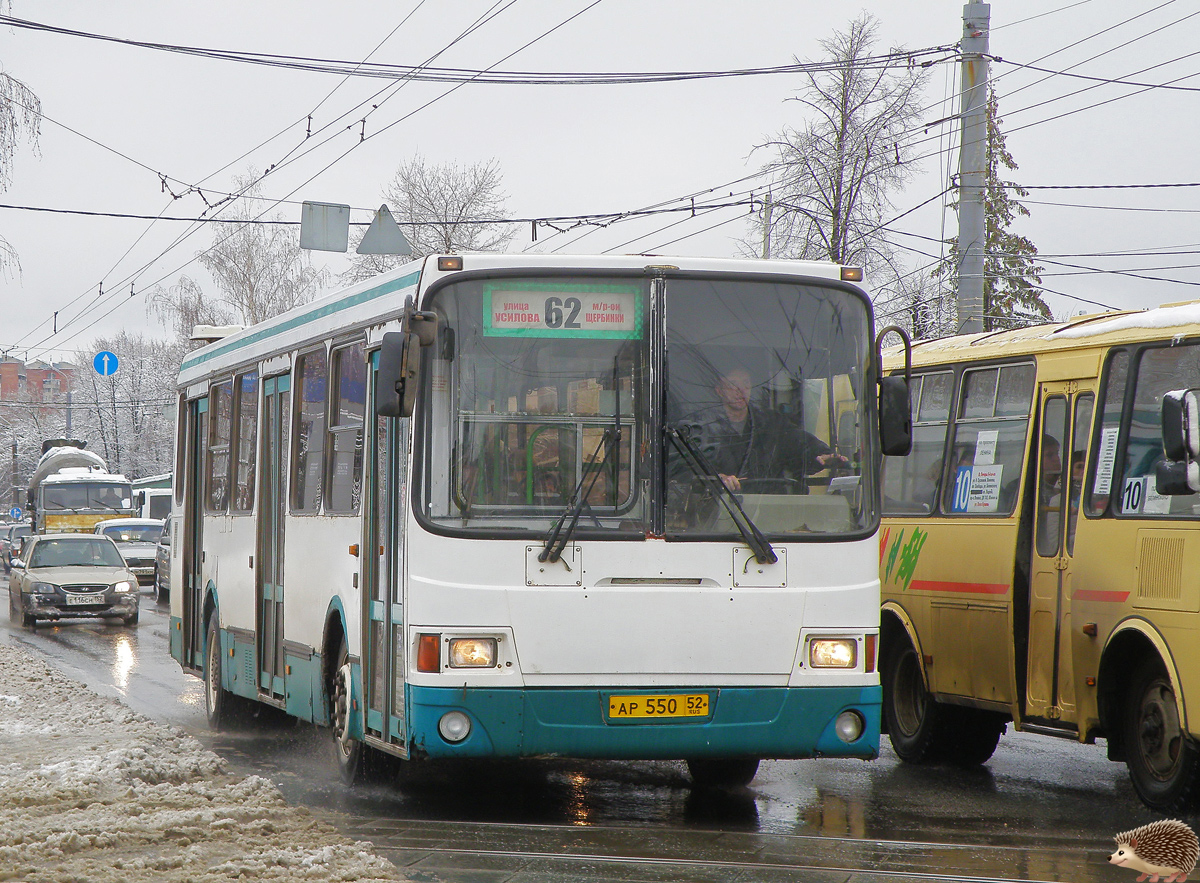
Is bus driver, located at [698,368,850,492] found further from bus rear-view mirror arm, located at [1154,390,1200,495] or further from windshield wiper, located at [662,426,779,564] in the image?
bus rear-view mirror arm, located at [1154,390,1200,495]

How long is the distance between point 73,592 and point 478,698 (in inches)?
808

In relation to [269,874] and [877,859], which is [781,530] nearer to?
[877,859]

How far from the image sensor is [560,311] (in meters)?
8.10

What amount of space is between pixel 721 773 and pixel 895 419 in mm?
2725

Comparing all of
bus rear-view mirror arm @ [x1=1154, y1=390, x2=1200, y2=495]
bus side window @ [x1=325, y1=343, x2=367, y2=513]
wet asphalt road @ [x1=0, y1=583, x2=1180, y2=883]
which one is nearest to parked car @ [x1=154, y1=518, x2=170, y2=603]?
wet asphalt road @ [x1=0, y1=583, x2=1180, y2=883]

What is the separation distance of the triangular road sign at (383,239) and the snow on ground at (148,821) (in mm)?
10054

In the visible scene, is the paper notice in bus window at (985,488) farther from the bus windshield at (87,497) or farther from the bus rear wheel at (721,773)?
Result: the bus windshield at (87,497)

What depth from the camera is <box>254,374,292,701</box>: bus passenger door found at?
1119 centimetres

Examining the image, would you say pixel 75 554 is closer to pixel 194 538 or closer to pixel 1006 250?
pixel 194 538

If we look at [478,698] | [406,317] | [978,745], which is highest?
[406,317]

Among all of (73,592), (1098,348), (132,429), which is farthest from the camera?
(132,429)

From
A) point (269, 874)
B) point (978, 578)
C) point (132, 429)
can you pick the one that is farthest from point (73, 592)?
point (132, 429)

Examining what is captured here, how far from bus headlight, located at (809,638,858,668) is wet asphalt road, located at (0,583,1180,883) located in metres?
0.85

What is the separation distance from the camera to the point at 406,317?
7.89 metres
